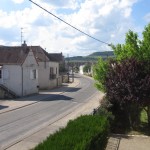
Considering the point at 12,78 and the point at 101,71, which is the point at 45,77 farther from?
the point at 101,71

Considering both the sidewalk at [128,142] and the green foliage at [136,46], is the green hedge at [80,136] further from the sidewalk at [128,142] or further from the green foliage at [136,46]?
the green foliage at [136,46]

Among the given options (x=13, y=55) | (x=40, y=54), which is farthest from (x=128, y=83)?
(x=40, y=54)

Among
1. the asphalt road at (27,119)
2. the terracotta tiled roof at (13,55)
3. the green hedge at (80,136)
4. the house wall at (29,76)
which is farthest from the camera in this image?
the house wall at (29,76)

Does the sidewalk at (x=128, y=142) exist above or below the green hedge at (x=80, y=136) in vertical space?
below

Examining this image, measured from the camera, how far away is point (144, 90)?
1895 centimetres

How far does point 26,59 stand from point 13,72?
8.08 feet

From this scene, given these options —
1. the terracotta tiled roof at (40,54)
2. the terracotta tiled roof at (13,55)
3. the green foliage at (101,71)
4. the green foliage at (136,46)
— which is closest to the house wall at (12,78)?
the terracotta tiled roof at (13,55)

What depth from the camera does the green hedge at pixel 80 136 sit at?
8.38 m

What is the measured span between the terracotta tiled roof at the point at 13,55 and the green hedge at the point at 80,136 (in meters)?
30.3

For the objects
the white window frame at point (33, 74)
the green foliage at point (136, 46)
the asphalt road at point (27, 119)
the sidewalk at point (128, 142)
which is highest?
the green foliage at point (136, 46)

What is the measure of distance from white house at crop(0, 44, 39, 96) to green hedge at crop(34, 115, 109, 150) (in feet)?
97.5

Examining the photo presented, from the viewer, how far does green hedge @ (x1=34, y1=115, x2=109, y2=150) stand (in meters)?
8.38

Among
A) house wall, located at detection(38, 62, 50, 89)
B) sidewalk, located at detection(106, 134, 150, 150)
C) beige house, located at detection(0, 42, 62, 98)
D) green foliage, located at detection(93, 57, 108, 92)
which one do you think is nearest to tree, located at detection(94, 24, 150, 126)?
green foliage, located at detection(93, 57, 108, 92)

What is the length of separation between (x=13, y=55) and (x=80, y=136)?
3449 centimetres
